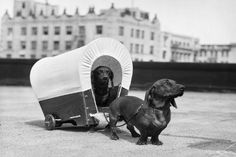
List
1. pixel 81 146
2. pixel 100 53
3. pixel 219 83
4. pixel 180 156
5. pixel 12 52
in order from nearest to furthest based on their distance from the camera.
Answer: pixel 180 156 < pixel 81 146 < pixel 100 53 < pixel 219 83 < pixel 12 52

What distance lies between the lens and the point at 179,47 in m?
126

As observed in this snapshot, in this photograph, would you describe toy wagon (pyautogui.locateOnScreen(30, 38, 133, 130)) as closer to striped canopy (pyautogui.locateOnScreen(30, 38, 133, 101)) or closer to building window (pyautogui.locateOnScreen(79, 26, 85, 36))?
striped canopy (pyautogui.locateOnScreen(30, 38, 133, 101))

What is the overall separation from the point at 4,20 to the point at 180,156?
94.7m

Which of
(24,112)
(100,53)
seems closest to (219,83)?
(24,112)

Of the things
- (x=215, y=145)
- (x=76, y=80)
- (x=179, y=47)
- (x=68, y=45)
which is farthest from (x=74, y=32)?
(x=215, y=145)

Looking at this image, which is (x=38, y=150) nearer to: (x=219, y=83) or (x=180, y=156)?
(x=180, y=156)

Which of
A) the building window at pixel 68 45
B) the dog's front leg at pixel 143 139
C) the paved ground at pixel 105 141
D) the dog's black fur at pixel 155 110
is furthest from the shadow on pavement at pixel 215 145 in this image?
the building window at pixel 68 45

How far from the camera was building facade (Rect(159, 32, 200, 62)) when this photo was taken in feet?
365

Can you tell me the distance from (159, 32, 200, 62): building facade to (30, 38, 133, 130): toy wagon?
96586 millimetres

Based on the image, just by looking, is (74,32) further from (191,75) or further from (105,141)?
(105,141)

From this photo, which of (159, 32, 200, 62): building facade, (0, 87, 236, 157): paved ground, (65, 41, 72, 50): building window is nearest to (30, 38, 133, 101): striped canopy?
(0, 87, 236, 157): paved ground

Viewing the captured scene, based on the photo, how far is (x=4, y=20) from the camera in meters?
98.8

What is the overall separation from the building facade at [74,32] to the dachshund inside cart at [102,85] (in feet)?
242

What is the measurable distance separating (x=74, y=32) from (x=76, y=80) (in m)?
80.3
